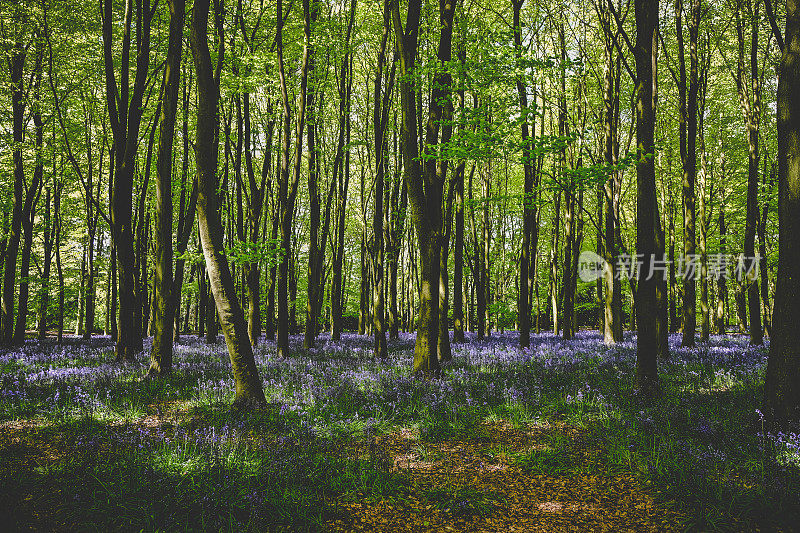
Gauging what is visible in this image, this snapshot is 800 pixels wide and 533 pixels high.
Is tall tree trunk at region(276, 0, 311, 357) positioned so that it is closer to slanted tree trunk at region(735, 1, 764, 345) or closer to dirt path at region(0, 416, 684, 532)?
dirt path at region(0, 416, 684, 532)

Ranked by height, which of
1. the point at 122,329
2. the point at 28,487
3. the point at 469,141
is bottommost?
the point at 28,487

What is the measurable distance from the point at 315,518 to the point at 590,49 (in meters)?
20.1

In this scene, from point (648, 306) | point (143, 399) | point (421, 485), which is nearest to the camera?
point (421, 485)

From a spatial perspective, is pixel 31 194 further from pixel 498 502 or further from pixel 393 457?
pixel 498 502

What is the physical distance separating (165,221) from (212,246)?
3.91 m

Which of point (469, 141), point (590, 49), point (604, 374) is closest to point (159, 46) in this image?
point (469, 141)

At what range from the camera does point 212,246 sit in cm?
653

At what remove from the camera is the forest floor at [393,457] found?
3.69m

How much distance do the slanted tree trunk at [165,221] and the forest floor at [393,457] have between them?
3.23 feet

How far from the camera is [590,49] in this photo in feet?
58.7

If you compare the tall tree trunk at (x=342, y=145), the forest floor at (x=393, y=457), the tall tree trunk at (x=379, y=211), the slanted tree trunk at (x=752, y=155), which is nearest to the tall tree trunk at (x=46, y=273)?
the tall tree trunk at (x=342, y=145)

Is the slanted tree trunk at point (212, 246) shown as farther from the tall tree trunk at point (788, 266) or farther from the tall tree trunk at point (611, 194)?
the tall tree trunk at point (611, 194)

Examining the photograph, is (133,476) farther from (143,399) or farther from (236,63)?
(236,63)

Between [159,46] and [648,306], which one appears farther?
[159,46]
